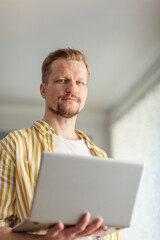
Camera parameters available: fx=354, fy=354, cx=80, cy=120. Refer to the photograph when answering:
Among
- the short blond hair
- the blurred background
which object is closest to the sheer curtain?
the blurred background

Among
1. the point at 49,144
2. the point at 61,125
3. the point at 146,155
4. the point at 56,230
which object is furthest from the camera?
the point at 146,155

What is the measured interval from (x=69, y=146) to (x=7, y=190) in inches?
12.0

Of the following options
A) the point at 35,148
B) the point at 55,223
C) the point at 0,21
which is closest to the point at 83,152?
the point at 35,148

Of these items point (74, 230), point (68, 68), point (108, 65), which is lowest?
point (74, 230)

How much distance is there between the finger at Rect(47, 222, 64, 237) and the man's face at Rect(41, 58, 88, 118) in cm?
55

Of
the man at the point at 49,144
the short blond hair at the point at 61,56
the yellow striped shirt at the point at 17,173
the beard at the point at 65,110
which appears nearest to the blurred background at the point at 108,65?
the short blond hair at the point at 61,56

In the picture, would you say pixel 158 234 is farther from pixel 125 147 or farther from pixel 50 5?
pixel 50 5

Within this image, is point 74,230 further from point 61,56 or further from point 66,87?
point 61,56

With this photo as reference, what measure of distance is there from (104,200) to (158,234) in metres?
2.46

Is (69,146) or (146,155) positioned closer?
(69,146)

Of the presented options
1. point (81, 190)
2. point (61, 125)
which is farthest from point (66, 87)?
point (81, 190)

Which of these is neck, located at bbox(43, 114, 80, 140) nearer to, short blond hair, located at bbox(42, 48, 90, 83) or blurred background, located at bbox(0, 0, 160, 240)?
short blond hair, located at bbox(42, 48, 90, 83)

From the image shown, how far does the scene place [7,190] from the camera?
1.21 meters

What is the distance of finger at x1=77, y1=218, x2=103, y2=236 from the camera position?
3.26ft
